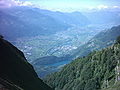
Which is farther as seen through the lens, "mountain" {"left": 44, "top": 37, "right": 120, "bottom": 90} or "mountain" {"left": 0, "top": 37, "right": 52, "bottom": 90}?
"mountain" {"left": 44, "top": 37, "right": 120, "bottom": 90}

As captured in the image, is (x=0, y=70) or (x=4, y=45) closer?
(x=0, y=70)

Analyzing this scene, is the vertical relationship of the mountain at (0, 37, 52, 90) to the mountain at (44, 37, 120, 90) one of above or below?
above

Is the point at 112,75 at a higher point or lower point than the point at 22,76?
lower

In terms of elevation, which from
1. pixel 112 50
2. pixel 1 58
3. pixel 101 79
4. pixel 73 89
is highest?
pixel 1 58

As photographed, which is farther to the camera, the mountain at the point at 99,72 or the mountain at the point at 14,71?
the mountain at the point at 99,72

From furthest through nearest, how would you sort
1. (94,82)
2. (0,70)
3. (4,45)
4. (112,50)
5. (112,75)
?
1. (112,50)
2. (94,82)
3. (112,75)
4. (4,45)
5. (0,70)

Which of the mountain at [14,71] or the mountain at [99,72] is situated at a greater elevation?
the mountain at [14,71]

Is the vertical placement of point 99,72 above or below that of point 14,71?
below

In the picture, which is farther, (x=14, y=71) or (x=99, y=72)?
(x=99, y=72)

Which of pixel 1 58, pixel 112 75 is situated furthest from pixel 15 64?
pixel 112 75

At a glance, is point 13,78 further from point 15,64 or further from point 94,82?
point 94,82

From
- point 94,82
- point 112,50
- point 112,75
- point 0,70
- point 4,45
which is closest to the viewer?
point 0,70
